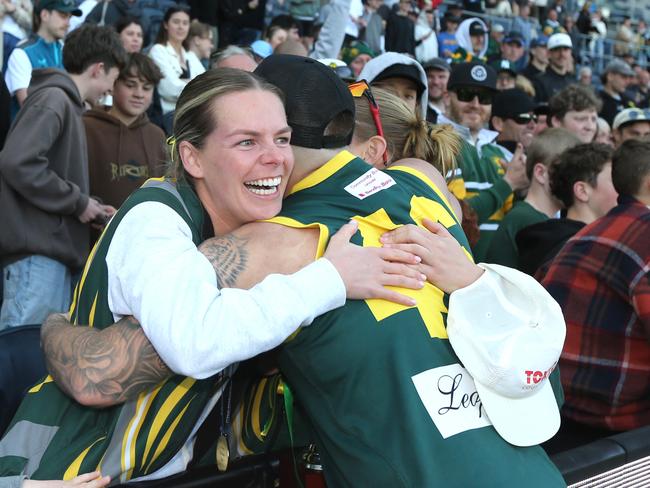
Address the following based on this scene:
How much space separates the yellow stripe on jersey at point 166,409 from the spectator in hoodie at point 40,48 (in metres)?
4.63

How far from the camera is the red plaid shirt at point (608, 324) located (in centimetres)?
338

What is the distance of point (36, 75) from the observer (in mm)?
5012

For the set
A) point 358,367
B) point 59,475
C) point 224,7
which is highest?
point 358,367

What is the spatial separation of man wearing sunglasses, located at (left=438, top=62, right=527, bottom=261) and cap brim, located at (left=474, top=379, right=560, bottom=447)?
110 inches

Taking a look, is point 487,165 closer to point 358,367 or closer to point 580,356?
point 580,356

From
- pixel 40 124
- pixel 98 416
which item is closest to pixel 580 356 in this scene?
pixel 98 416

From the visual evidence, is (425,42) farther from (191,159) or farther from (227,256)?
(227,256)

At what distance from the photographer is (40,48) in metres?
6.52

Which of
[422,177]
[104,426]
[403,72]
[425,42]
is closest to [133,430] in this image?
[104,426]

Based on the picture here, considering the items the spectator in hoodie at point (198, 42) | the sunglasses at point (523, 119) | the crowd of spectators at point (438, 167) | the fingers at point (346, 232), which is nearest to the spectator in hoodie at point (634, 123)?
the crowd of spectators at point (438, 167)

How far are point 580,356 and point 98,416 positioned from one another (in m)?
2.08

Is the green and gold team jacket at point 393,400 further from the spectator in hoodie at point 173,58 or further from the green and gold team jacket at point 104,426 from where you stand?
the spectator in hoodie at point 173,58

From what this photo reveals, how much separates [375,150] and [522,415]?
1092 millimetres

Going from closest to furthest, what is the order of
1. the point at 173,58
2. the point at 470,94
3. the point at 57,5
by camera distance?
the point at 470,94 → the point at 57,5 → the point at 173,58
